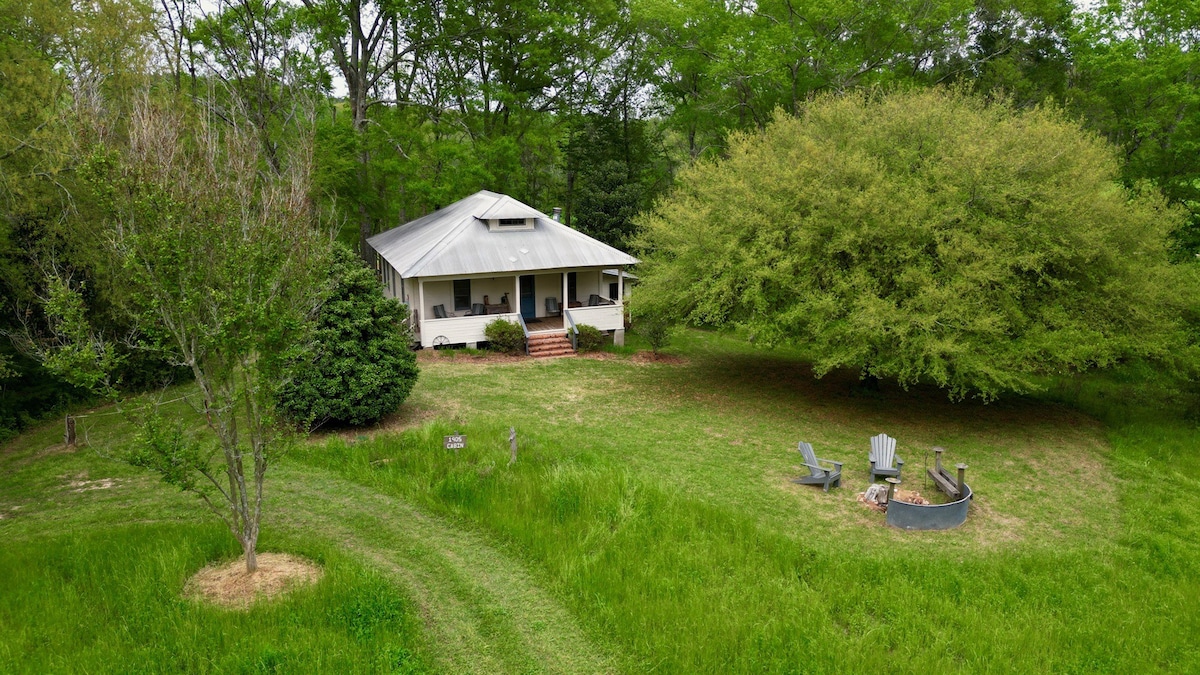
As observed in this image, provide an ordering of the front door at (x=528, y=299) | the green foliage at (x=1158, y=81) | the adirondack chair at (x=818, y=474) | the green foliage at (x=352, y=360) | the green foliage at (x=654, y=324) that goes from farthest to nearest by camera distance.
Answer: the front door at (x=528, y=299)
the green foliage at (x=654, y=324)
the green foliage at (x=1158, y=81)
the green foliage at (x=352, y=360)
the adirondack chair at (x=818, y=474)

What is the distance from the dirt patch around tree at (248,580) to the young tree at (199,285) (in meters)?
0.26

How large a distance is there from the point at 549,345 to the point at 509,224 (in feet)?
17.2

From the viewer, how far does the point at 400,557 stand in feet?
33.5

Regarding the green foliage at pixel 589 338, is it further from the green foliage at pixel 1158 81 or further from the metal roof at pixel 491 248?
the green foliage at pixel 1158 81

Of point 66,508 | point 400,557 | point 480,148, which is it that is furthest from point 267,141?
point 400,557

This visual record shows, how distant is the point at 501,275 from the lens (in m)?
24.0

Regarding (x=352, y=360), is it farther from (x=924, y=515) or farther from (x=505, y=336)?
(x=924, y=515)

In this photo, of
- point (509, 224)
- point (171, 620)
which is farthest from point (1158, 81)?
point (171, 620)

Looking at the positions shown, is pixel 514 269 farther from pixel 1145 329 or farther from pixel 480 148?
pixel 1145 329

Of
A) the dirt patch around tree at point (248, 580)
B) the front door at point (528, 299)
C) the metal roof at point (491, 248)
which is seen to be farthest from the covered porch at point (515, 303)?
the dirt patch around tree at point (248, 580)

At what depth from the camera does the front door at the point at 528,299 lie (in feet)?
86.8

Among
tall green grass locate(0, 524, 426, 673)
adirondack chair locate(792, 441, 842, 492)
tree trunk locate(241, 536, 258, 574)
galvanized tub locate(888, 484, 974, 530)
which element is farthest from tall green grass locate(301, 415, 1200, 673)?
tree trunk locate(241, 536, 258, 574)

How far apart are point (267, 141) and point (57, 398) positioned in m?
12.3

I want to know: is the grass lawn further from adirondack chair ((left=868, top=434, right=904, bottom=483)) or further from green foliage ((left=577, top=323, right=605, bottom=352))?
green foliage ((left=577, top=323, right=605, bottom=352))
